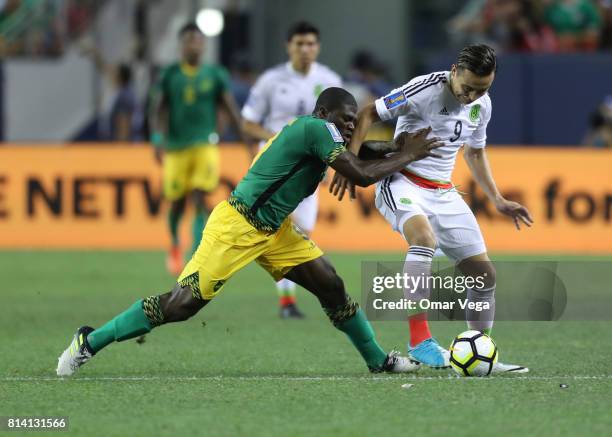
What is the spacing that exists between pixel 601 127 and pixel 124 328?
42.9 feet

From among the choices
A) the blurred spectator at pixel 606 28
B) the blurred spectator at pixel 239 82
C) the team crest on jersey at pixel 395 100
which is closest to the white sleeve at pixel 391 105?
the team crest on jersey at pixel 395 100

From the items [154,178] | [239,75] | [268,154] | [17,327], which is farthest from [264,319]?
→ [239,75]

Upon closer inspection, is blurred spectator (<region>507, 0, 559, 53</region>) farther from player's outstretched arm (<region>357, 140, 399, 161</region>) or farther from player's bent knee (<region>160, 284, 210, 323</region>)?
player's bent knee (<region>160, 284, 210, 323</region>)

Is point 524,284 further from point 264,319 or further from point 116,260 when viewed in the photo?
point 116,260

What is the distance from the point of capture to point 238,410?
688 cm

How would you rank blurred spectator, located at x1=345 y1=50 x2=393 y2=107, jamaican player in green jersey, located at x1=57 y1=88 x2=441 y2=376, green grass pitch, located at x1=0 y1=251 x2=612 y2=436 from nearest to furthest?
1. green grass pitch, located at x1=0 y1=251 x2=612 y2=436
2. jamaican player in green jersey, located at x1=57 y1=88 x2=441 y2=376
3. blurred spectator, located at x1=345 y1=50 x2=393 y2=107

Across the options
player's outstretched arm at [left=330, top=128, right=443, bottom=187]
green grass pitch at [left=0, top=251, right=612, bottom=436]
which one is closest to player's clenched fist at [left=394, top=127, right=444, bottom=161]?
player's outstretched arm at [left=330, top=128, right=443, bottom=187]

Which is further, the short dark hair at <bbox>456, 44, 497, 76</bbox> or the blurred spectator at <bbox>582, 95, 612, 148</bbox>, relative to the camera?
the blurred spectator at <bbox>582, 95, 612, 148</bbox>

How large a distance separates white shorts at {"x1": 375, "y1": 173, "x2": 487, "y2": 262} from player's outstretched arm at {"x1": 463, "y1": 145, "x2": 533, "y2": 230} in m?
0.35

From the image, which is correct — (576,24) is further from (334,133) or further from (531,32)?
(334,133)

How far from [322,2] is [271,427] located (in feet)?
64.7

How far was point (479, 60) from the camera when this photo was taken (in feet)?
26.4

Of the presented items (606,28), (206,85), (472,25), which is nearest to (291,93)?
(206,85)

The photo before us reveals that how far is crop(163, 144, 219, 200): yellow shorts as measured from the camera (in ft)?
48.7
